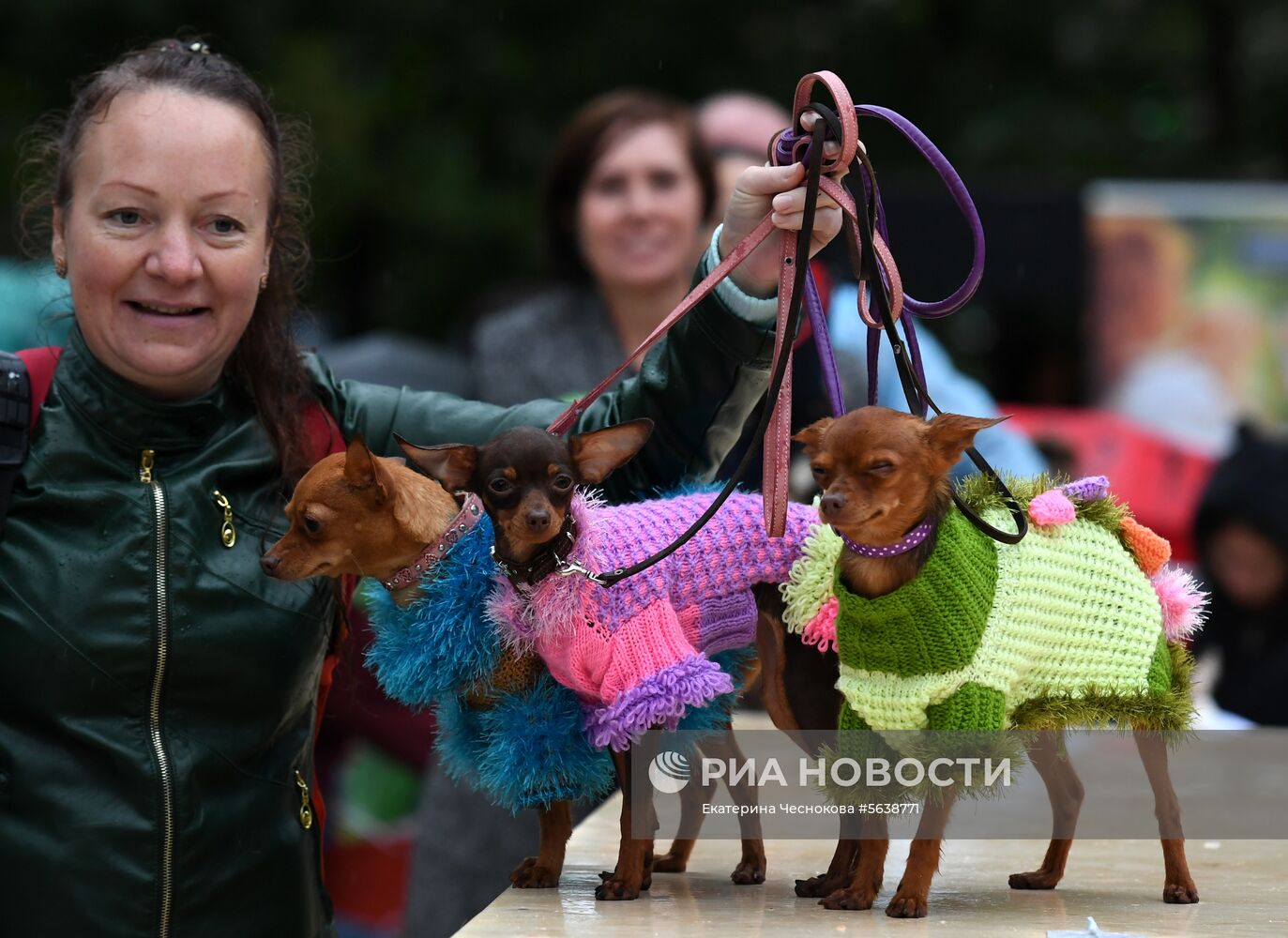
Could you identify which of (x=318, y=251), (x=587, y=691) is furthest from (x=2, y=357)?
(x=318, y=251)

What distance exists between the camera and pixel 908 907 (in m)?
1.98

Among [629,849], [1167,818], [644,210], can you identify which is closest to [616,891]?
[629,849]

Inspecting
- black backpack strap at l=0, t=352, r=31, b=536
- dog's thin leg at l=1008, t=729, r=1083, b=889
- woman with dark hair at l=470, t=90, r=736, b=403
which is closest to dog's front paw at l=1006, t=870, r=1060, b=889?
dog's thin leg at l=1008, t=729, r=1083, b=889

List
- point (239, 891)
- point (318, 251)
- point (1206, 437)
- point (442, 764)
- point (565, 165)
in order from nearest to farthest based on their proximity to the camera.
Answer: point (442, 764) → point (239, 891) → point (565, 165) → point (1206, 437) → point (318, 251)

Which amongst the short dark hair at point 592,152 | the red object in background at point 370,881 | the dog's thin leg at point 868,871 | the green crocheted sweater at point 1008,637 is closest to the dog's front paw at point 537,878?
the dog's thin leg at point 868,871

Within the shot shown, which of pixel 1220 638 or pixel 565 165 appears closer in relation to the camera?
pixel 565 165

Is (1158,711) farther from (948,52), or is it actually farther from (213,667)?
(948,52)

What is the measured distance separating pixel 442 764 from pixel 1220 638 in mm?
3981

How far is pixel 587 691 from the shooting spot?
2.07 m

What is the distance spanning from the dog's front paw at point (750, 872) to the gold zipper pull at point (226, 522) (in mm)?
889

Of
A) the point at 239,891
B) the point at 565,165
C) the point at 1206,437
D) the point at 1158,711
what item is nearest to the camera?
the point at 1158,711

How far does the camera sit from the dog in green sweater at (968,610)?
1.94 meters

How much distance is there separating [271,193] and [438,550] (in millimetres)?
705

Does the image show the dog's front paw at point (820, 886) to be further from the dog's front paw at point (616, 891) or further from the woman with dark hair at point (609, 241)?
the woman with dark hair at point (609, 241)
